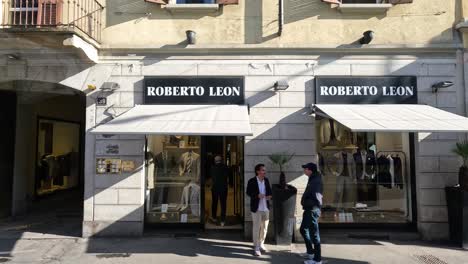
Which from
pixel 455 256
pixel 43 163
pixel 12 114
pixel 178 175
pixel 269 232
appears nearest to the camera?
pixel 455 256

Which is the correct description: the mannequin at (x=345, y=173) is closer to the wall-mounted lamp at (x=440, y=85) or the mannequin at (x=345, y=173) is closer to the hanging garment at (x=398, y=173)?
the hanging garment at (x=398, y=173)

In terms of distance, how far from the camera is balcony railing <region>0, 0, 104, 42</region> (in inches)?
320

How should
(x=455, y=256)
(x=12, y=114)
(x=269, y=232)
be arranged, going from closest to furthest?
1. (x=455, y=256)
2. (x=269, y=232)
3. (x=12, y=114)

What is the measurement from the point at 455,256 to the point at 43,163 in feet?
39.6

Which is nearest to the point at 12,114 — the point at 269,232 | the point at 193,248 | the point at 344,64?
the point at 193,248

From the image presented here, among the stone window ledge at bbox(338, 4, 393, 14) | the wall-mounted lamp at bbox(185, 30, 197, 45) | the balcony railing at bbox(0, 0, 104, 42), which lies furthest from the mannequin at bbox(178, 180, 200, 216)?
the stone window ledge at bbox(338, 4, 393, 14)

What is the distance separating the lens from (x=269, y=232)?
28.6 feet

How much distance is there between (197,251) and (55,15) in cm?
575

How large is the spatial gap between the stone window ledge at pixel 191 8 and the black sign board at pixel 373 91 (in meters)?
2.89

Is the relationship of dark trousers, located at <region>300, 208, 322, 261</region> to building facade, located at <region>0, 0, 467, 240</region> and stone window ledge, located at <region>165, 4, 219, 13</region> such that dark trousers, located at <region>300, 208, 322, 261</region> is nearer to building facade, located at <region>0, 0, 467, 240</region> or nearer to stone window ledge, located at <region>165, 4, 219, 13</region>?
building facade, located at <region>0, 0, 467, 240</region>

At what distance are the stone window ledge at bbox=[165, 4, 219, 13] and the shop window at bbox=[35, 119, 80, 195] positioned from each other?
682 centimetres

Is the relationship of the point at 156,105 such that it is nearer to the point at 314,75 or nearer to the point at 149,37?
the point at 149,37

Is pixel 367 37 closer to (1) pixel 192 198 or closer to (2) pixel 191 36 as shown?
(2) pixel 191 36

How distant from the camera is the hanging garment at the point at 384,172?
9.52 m
